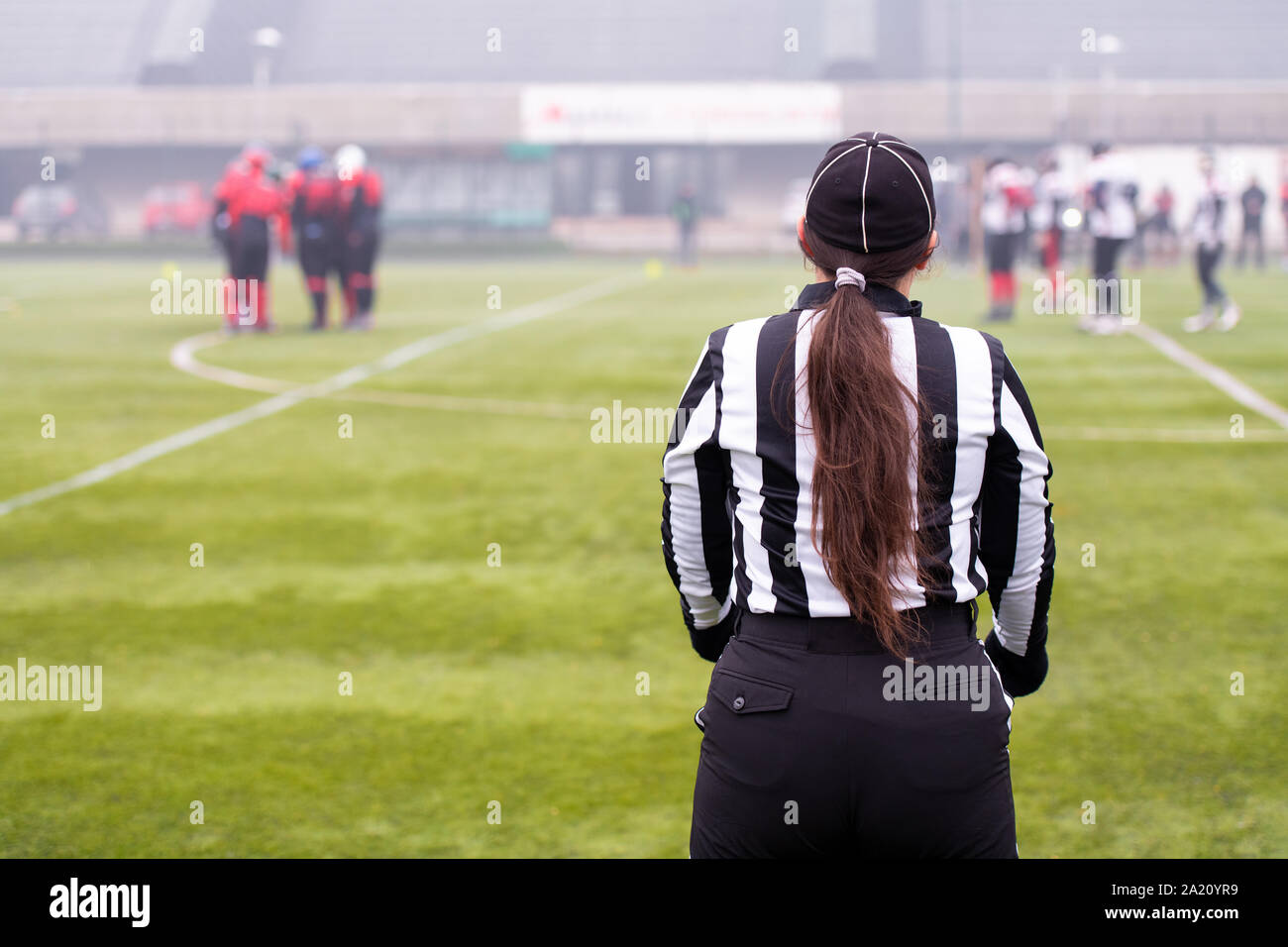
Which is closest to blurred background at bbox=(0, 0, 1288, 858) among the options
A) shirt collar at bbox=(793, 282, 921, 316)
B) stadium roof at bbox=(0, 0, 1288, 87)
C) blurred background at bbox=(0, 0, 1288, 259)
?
shirt collar at bbox=(793, 282, 921, 316)

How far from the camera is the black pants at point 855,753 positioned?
7.52 ft

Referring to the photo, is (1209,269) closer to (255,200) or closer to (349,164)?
(349,164)

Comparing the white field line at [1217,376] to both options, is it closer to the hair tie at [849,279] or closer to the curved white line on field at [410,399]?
the curved white line on field at [410,399]

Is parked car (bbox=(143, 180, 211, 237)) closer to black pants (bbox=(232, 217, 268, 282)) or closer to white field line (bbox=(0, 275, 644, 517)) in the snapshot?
white field line (bbox=(0, 275, 644, 517))

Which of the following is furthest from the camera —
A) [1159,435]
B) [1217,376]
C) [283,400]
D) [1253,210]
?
[1253,210]

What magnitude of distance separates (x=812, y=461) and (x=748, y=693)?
1.31ft

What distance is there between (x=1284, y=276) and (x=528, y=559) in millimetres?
28385

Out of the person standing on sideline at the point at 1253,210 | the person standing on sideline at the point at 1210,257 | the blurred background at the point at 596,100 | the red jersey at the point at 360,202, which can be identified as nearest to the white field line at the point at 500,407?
the red jersey at the point at 360,202

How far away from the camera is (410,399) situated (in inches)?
494

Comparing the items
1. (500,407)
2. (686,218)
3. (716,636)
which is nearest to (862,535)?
(716,636)

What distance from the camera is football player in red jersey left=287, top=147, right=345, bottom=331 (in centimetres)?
1886
